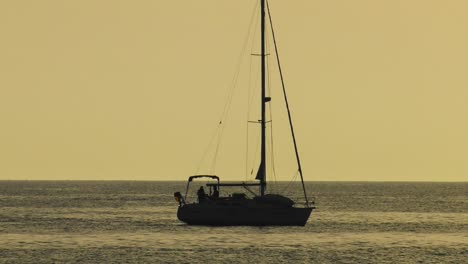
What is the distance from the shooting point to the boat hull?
90.6 m

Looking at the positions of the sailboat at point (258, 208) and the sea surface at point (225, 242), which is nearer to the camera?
the sea surface at point (225, 242)

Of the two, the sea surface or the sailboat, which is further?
the sailboat

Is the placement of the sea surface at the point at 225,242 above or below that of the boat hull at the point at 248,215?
below

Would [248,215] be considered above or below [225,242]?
above

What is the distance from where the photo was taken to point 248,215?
9088 centimetres

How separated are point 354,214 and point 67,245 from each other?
58835mm

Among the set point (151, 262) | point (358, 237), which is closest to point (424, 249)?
point (358, 237)

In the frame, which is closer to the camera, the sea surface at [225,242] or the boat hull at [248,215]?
the sea surface at [225,242]

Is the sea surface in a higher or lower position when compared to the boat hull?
lower

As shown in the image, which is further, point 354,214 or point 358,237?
point 354,214

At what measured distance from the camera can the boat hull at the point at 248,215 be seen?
297 feet

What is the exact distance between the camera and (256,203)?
9050 cm

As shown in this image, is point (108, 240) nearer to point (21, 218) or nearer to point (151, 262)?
point (151, 262)

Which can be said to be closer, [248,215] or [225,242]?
[225,242]
